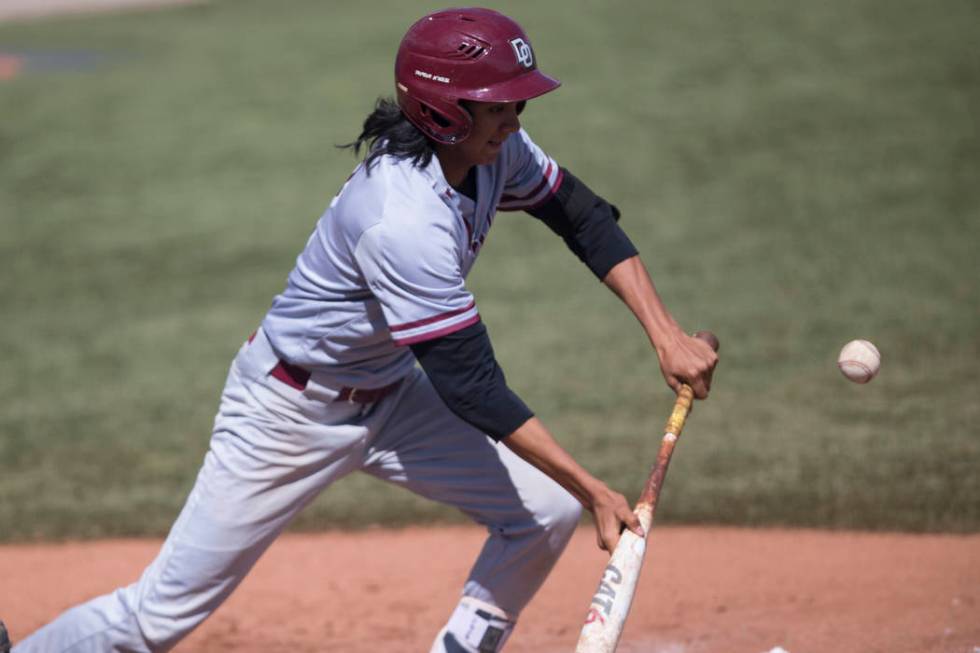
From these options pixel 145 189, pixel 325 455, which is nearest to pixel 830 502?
pixel 325 455

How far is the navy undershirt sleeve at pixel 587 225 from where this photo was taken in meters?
3.80

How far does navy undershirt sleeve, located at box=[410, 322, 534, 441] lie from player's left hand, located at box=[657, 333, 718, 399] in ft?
1.61

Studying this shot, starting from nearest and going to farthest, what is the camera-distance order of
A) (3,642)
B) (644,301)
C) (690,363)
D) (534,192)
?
(690,363), (3,642), (644,301), (534,192)

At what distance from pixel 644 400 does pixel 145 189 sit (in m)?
7.04

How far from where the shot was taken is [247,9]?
68.0 feet

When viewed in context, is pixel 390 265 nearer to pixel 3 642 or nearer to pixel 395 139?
pixel 395 139

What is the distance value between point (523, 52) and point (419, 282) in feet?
2.15

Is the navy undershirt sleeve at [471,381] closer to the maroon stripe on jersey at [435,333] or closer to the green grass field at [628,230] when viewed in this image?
the maroon stripe on jersey at [435,333]

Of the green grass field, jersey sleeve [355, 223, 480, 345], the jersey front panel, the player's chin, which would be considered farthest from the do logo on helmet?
the green grass field

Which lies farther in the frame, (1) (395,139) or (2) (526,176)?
(2) (526,176)

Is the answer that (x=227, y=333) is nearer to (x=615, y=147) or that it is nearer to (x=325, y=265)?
(x=615, y=147)

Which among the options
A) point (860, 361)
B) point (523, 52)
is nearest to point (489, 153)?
point (523, 52)

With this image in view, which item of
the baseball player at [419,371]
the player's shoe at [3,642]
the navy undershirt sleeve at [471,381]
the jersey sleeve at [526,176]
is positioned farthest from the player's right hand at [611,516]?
the player's shoe at [3,642]

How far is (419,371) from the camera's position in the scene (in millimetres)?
3836
